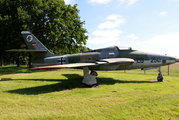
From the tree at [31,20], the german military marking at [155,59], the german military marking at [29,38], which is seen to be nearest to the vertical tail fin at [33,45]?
the german military marking at [29,38]

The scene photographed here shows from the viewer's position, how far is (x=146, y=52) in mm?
9742

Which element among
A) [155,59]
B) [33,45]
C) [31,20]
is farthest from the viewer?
[31,20]

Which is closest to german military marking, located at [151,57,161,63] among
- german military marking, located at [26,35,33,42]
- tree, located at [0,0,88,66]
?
german military marking, located at [26,35,33,42]

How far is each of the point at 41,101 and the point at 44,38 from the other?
58.5 feet

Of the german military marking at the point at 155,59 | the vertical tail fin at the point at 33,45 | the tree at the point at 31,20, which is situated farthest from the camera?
the tree at the point at 31,20

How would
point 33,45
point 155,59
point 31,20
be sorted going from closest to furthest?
point 155,59, point 33,45, point 31,20

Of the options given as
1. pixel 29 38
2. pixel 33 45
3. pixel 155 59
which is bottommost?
pixel 155 59

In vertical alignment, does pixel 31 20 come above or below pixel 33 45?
above

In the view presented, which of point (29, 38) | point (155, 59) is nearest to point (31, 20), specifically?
point (29, 38)

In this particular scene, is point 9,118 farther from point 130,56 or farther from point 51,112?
point 130,56

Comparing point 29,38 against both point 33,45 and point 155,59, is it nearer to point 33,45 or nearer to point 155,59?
point 33,45

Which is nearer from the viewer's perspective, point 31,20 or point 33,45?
point 33,45

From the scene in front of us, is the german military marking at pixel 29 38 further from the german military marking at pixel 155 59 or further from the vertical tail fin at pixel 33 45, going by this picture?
the german military marking at pixel 155 59

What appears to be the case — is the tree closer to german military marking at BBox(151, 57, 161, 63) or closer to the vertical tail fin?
the vertical tail fin
